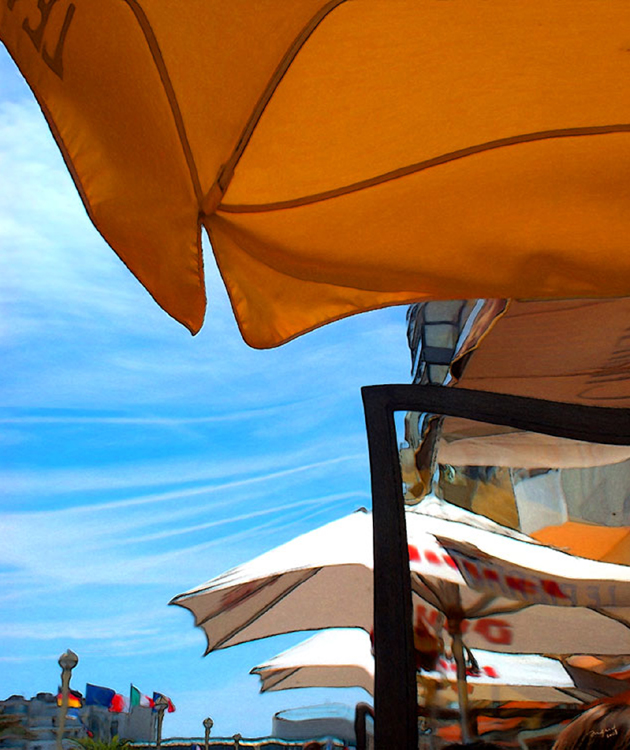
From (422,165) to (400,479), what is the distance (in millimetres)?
840

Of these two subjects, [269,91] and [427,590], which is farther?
[269,91]

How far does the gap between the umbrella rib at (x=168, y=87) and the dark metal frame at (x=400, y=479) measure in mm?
606

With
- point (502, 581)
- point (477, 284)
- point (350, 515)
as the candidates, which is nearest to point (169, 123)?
point (477, 284)

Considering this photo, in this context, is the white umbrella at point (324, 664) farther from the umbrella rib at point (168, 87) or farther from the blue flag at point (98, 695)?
the blue flag at point (98, 695)

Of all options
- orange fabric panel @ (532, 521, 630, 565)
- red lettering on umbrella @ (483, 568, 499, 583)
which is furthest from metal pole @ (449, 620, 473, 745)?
orange fabric panel @ (532, 521, 630, 565)

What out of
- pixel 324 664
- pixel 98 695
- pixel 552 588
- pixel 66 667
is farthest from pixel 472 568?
pixel 98 695

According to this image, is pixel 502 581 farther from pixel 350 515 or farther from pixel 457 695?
pixel 350 515

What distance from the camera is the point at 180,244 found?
1.59 m

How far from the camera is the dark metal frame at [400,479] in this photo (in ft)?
4.17

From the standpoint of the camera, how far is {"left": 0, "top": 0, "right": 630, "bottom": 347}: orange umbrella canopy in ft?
4.42

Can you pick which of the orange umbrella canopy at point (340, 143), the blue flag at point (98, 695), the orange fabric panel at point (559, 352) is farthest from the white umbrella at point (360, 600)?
the blue flag at point (98, 695)

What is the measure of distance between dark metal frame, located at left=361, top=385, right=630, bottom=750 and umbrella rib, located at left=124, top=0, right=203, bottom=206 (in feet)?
1.99

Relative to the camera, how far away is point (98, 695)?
76.4 ft

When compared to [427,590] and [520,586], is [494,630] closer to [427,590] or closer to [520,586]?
[520,586]
